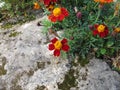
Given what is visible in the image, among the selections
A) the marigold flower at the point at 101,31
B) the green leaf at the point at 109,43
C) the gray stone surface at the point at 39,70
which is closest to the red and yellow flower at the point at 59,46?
the gray stone surface at the point at 39,70

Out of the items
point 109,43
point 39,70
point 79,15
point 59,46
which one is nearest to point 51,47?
point 59,46

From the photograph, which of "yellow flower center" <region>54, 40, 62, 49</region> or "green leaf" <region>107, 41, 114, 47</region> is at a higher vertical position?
"yellow flower center" <region>54, 40, 62, 49</region>

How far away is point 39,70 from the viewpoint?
3.62 metres

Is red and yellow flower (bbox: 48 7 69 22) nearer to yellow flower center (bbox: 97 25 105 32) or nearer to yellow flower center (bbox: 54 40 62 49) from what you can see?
yellow flower center (bbox: 54 40 62 49)

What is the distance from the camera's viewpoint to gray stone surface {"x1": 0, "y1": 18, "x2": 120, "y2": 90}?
3465mm

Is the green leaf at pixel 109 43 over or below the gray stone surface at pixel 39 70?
over

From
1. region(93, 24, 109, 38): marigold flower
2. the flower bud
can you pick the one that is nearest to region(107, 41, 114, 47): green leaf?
region(93, 24, 109, 38): marigold flower

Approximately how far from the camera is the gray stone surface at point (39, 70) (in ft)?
11.4

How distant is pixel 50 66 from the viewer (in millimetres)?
3627

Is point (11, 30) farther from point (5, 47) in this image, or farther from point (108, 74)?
point (108, 74)

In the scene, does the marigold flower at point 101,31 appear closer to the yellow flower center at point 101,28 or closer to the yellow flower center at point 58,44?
the yellow flower center at point 101,28

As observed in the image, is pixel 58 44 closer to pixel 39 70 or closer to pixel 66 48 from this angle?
pixel 66 48

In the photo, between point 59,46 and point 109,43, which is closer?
point 59,46

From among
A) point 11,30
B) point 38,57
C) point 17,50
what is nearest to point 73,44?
point 38,57
